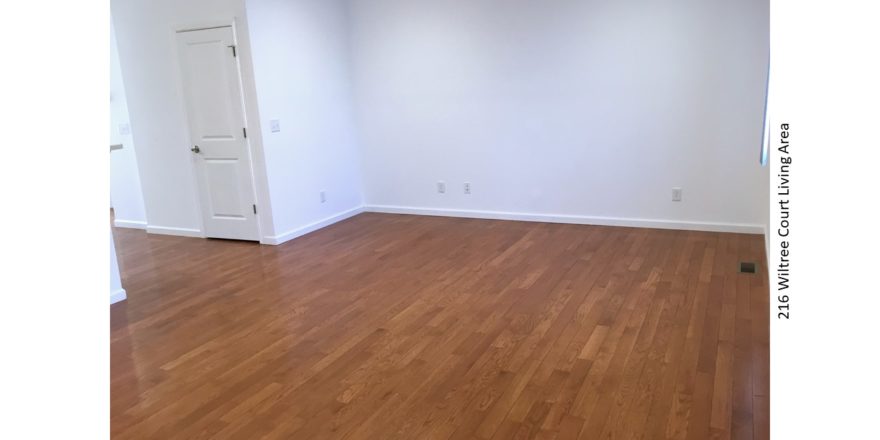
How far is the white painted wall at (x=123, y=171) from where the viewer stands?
22.5 feet

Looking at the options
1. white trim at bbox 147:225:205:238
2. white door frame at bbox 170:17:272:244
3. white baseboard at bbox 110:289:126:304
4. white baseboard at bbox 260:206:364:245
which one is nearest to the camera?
white baseboard at bbox 110:289:126:304

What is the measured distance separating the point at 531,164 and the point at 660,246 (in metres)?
1.62

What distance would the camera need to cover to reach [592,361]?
3.05 m

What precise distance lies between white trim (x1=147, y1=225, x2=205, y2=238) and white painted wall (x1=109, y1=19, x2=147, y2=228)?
33 centimetres

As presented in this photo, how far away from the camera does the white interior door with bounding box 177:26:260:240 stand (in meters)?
5.67

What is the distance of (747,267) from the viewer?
4.34m

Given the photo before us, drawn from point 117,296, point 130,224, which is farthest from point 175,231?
point 117,296

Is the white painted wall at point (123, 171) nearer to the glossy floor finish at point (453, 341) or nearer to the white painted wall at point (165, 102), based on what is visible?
the white painted wall at point (165, 102)
